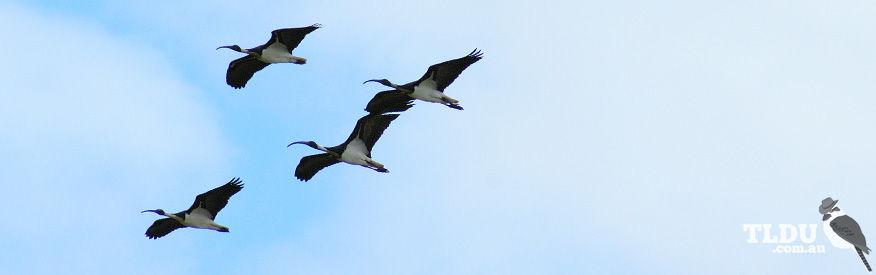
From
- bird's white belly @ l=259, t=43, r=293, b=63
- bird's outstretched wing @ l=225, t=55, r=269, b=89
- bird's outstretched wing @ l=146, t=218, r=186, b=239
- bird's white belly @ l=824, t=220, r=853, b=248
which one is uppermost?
bird's outstretched wing @ l=225, t=55, r=269, b=89

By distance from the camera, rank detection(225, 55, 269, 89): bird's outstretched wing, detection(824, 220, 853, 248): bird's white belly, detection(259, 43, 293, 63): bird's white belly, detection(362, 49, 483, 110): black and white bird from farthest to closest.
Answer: detection(225, 55, 269, 89): bird's outstretched wing
detection(259, 43, 293, 63): bird's white belly
detection(362, 49, 483, 110): black and white bird
detection(824, 220, 853, 248): bird's white belly

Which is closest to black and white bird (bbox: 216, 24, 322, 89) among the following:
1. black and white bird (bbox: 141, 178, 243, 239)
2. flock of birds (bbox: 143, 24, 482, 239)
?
flock of birds (bbox: 143, 24, 482, 239)

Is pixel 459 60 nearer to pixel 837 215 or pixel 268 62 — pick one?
pixel 268 62

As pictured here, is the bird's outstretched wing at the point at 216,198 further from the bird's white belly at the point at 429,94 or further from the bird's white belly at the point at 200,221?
the bird's white belly at the point at 429,94

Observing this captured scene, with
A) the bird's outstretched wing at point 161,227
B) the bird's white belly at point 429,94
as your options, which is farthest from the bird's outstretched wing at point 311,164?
the bird's outstretched wing at point 161,227

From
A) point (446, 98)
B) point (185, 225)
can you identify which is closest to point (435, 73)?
point (446, 98)

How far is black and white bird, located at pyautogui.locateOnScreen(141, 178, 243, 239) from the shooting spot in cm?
5343

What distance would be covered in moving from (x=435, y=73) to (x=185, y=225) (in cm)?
888

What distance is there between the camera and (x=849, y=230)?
50375mm

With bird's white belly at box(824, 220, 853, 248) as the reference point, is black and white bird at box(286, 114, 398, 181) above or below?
above

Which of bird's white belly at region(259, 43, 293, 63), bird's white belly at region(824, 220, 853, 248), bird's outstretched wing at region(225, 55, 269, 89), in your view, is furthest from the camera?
bird's outstretched wing at region(225, 55, 269, 89)

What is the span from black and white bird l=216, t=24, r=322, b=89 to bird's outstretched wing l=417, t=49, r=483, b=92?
142 inches

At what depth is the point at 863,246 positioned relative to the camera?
161 feet

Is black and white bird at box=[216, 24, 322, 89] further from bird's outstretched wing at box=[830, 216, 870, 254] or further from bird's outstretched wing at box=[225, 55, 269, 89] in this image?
bird's outstretched wing at box=[830, 216, 870, 254]
